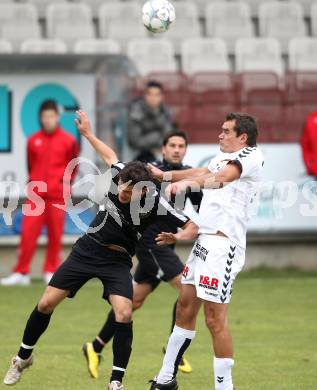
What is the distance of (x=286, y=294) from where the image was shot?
595 inches

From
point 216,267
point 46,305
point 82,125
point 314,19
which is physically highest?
point 314,19

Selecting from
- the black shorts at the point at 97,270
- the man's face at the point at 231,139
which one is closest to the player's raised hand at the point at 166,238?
the black shorts at the point at 97,270

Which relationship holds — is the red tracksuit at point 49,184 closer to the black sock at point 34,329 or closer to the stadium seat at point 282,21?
the stadium seat at point 282,21

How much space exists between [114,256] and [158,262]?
2007mm

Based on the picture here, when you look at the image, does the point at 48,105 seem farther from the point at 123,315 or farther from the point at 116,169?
the point at 123,315

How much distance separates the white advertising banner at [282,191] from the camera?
16484 mm

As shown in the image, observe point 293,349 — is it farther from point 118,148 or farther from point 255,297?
point 118,148

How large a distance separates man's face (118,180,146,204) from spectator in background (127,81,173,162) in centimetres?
754

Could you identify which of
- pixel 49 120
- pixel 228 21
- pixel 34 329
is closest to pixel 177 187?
pixel 34 329

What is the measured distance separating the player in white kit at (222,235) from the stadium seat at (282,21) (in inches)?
484

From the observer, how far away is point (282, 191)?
1670 centimetres

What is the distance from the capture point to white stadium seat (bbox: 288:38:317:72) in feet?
63.6

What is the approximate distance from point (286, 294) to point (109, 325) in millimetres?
5630

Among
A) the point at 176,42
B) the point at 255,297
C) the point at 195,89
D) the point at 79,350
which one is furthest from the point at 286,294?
the point at 176,42
